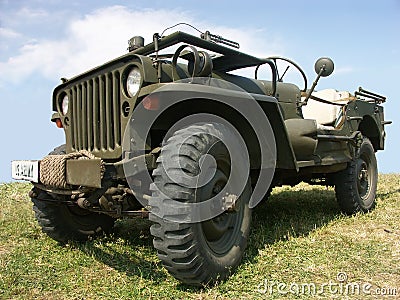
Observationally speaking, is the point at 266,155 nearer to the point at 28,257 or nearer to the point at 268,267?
the point at 268,267

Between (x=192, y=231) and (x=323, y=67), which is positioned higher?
(x=323, y=67)

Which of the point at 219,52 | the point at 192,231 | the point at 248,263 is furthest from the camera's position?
the point at 219,52

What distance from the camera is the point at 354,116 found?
5.34 m

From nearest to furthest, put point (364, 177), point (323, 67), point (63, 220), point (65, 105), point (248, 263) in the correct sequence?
point (248, 263), point (65, 105), point (63, 220), point (323, 67), point (364, 177)

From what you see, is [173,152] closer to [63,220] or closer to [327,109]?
[63,220]

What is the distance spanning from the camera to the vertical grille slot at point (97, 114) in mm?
3174

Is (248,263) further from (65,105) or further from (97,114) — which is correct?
(65,105)

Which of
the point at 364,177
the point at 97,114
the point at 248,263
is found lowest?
the point at 248,263

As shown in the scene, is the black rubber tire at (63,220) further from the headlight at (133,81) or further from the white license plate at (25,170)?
the headlight at (133,81)

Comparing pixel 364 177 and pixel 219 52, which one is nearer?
pixel 219 52

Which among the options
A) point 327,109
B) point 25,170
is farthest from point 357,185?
point 25,170

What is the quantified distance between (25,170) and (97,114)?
0.71 metres

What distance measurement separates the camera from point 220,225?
10.3ft

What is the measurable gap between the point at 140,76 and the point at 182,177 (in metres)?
0.81
